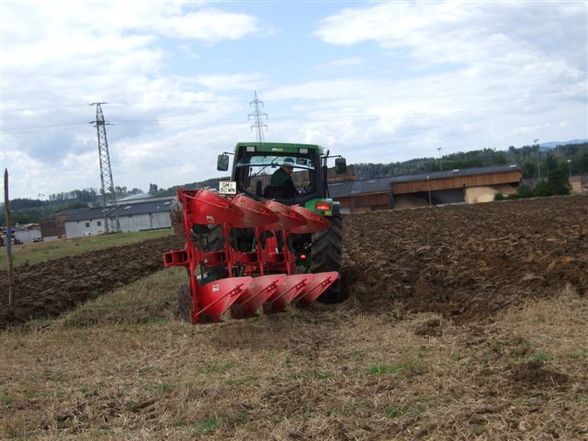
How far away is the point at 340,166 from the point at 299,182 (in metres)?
0.86

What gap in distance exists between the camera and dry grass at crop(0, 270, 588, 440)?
4.30 meters

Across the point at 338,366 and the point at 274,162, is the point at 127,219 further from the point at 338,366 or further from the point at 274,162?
the point at 338,366

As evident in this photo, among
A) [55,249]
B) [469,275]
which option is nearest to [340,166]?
[469,275]

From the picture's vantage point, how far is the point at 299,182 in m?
11.0

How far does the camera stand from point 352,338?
709 centimetres

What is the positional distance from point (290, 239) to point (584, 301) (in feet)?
13.1

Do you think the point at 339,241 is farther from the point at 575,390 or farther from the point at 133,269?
the point at 133,269

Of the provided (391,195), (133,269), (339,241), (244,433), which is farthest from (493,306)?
(391,195)

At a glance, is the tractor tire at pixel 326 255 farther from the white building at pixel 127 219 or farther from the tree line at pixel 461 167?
the white building at pixel 127 219

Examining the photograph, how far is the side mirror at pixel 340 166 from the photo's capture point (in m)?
11.4

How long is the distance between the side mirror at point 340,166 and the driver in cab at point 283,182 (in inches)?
37.4

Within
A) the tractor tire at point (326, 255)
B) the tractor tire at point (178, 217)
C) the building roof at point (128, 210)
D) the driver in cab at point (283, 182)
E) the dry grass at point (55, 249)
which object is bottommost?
the dry grass at point (55, 249)

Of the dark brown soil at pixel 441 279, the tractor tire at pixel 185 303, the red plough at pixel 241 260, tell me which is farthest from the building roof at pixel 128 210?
the tractor tire at pixel 185 303

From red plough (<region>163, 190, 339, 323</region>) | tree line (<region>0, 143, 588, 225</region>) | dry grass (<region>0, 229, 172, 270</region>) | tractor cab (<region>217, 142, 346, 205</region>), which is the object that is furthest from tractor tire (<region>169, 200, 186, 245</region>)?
tree line (<region>0, 143, 588, 225</region>)
